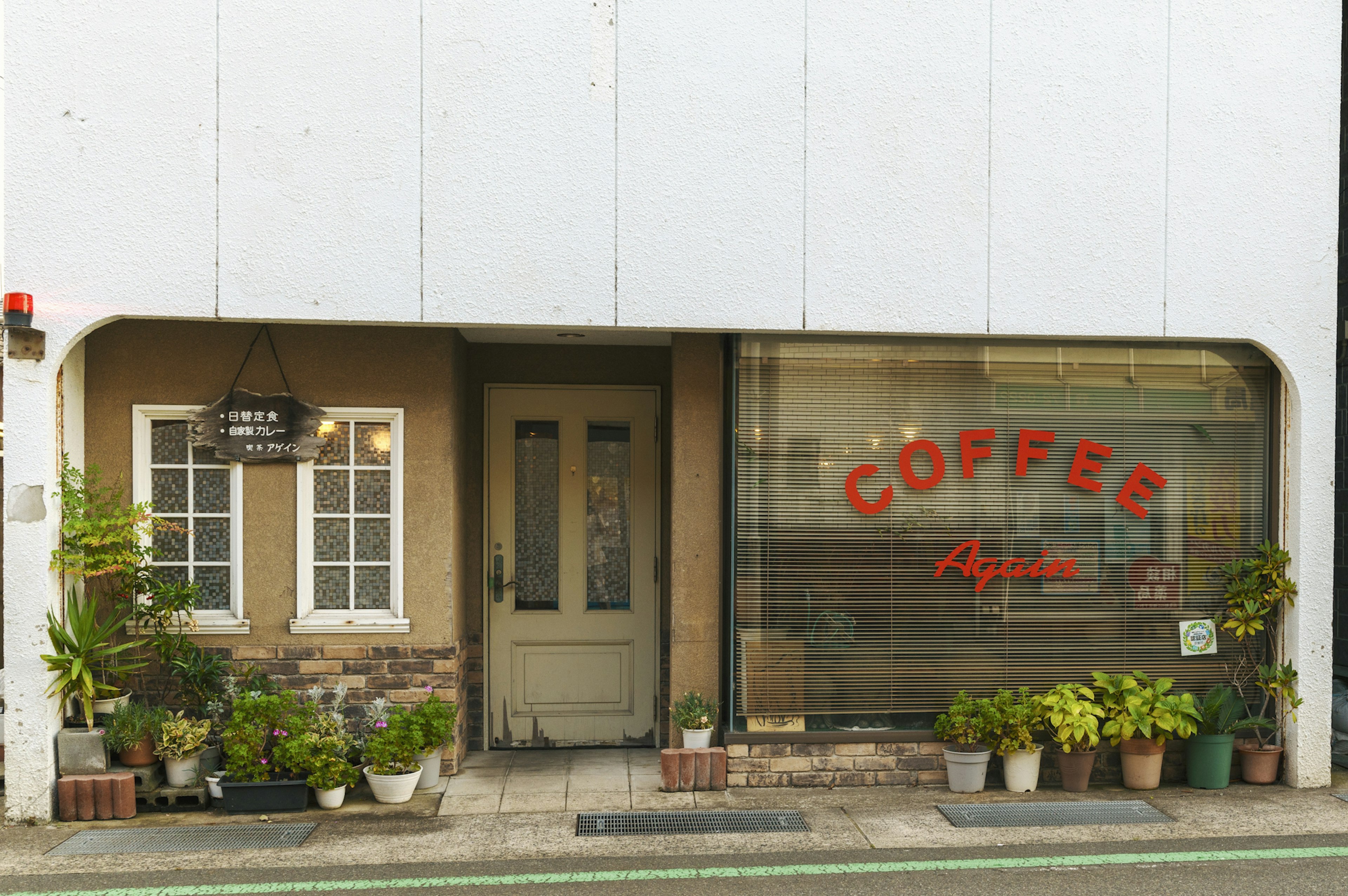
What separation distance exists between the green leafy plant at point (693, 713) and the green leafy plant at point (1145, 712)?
2.50 meters

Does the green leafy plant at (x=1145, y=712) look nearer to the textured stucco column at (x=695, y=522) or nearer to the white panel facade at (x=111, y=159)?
the textured stucco column at (x=695, y=522)

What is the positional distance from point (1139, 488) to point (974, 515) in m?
1.13

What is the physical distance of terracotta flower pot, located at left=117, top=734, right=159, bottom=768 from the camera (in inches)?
232

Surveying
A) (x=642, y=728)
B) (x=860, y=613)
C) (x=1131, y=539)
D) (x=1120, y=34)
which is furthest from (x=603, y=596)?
(x=1120, y=34)

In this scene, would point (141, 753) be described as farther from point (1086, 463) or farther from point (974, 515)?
point (1086, 463)

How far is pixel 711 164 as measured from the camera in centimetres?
600

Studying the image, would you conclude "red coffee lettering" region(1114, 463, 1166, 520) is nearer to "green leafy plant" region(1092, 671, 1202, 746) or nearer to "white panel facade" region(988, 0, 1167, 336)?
"white panel facade" region(988, 0, 1167, 336)

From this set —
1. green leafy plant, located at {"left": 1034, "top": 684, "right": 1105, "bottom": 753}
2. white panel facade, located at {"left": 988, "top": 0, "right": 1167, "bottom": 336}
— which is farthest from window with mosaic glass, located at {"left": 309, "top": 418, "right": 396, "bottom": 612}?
green leafy plant, located at {"left": 1034, "top": 684, "right": 1105, "bottom": 753}

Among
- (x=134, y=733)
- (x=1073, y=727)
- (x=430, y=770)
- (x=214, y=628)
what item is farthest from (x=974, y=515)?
(x=134, y=733)

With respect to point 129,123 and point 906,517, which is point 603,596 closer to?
point 906,517

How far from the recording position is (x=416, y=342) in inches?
258

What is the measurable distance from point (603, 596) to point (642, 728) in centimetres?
106

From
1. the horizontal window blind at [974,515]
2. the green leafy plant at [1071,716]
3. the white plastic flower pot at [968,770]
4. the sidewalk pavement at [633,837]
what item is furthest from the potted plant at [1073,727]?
the white plastic flower pot at [968,770]

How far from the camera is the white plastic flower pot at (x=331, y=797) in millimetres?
5898
